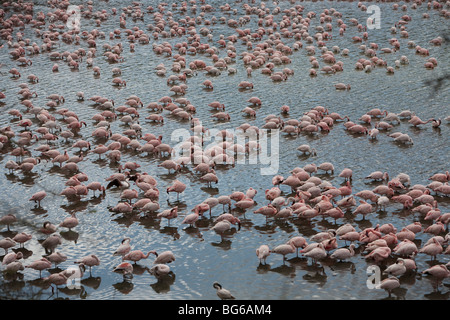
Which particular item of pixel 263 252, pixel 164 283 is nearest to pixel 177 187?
pixel 263 252

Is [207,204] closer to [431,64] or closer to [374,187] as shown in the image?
[374,187]

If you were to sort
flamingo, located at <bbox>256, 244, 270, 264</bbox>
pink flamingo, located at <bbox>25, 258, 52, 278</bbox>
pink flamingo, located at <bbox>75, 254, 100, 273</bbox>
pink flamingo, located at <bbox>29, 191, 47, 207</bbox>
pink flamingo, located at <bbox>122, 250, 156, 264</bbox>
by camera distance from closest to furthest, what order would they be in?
pink flamingo, located at <bbox>25, 258, 52, 278</bbox> → pink flamingo, located at <bbox>75, 254, 100, 273</bbox> → pink flamingo, located at <bbox>122, 250, 156, 264</bbox> → flamingo, located at <bbox>256, 244, 270, 264</bbox> → pink flamingo, located at <bbox>29, 191, 47, 207</bbox>

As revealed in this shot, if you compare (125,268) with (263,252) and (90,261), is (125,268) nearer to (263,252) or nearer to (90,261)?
(90,261)

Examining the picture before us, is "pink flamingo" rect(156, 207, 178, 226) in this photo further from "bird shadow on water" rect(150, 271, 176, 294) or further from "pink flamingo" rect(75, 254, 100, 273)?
"pink flamingo" rect(75, 254, 100, 273)

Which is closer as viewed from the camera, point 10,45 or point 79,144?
point 79,144

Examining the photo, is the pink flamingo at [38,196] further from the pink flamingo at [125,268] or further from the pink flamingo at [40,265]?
the pink flamingo at [125,268]

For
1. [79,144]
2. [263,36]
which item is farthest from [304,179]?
[263,36]

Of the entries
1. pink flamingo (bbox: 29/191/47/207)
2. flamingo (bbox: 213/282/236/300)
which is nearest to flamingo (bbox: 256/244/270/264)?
flamingo (bbox: 213/282/236/300)

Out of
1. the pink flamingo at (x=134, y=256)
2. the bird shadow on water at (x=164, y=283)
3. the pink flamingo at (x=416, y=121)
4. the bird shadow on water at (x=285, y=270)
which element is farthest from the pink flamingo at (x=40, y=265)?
the pink flamingo at (x=416, y=121)
